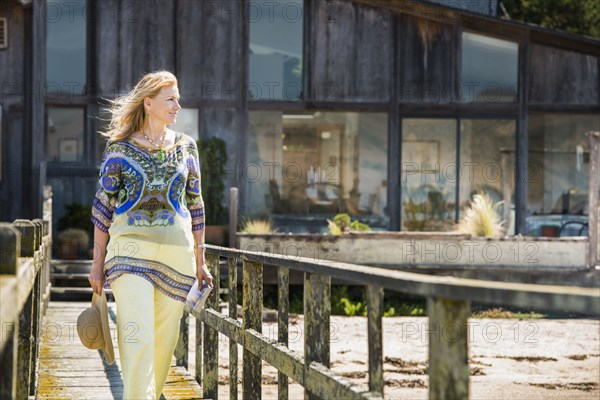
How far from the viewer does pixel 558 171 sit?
21141 millimetres

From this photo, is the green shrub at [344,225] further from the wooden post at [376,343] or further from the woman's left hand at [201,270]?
the wooden post at [376,343]

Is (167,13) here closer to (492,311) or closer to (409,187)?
(409,187)

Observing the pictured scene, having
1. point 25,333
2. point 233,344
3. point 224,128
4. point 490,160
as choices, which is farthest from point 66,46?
point 25,333

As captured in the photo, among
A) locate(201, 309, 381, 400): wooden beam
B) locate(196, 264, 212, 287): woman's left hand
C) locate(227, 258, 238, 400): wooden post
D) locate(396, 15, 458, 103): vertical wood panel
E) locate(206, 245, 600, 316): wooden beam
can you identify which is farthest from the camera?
locate(396, 15, 458, 103): vertical wood panel

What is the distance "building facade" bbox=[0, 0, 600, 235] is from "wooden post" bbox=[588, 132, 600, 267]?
10.2 feet

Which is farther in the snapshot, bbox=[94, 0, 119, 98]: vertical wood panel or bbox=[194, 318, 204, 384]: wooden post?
bbox=[94, 0, 119, 98]: vertical wood panel

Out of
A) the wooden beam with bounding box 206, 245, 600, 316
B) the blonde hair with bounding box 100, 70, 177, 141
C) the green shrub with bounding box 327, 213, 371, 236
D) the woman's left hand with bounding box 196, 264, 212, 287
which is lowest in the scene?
the green shrub with bounding box 327, 213, 371, 236

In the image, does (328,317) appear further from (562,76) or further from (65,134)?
(562,76)

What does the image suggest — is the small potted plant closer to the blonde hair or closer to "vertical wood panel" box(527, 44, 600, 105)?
"vertical wood panel" box(527, 44, 600, 105)

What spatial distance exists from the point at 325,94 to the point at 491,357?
28.3 feet

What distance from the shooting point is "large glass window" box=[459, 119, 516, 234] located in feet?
67.5

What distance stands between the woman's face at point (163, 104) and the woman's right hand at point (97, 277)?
0.78 m

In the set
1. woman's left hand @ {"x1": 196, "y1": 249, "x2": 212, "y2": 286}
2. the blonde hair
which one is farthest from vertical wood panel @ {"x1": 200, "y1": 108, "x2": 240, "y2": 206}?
the blonde hair

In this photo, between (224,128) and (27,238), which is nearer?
(27,238)
